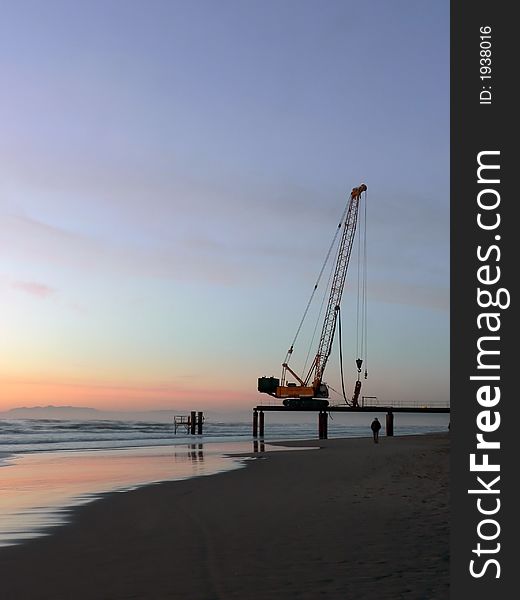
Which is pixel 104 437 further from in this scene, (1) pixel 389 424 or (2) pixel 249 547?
(2) pixel 249 547

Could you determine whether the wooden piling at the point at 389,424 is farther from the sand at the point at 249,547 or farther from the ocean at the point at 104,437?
the sand at the point at 249,547

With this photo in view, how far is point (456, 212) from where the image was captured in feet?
35.9

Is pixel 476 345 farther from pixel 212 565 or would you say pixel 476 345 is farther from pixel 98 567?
pixel 98 567

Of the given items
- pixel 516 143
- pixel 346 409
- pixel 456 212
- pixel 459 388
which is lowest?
pixel 346 409

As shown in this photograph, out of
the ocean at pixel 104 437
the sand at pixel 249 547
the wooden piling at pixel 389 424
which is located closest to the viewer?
the sand at pixel 249 547

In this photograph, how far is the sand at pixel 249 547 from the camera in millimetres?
12164

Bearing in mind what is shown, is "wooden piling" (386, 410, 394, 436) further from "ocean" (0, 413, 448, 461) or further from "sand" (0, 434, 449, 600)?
"sand" (0, 434, 449, 600)

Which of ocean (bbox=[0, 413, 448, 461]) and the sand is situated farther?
ocean (bbox=[0, 413, 448, 461])

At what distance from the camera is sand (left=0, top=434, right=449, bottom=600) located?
12.2 m

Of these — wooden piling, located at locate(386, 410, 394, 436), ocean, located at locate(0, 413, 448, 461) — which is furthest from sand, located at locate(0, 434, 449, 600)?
wooden piling, located at locate(386, 410, 394, 436)

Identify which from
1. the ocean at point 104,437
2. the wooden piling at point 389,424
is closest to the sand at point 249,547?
the ocean at point 104,437

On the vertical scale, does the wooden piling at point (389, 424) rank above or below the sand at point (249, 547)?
below

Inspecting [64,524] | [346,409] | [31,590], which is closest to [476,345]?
[31,590]

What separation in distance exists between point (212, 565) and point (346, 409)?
101 m
